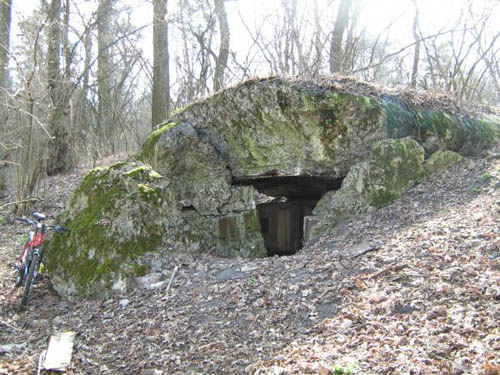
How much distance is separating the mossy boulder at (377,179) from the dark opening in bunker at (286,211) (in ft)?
4.12

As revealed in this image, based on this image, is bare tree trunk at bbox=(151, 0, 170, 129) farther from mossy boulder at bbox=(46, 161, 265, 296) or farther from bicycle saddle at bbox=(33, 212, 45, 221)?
bicycle saddle at bbox=(33, 212, 45, 221)

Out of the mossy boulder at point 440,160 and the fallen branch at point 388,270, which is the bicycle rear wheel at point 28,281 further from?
the mossy boulder at point 440,160

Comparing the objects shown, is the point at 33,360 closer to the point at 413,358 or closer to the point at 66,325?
the point at 66,325

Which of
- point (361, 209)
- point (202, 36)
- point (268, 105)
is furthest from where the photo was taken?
point (202, 36)

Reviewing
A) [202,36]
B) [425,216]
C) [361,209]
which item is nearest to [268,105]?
[361,209]

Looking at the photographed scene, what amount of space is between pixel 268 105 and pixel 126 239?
280cm

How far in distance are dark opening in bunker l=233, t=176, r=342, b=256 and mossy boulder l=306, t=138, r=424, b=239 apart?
1.26 m

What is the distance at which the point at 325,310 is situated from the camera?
3648 millimetres

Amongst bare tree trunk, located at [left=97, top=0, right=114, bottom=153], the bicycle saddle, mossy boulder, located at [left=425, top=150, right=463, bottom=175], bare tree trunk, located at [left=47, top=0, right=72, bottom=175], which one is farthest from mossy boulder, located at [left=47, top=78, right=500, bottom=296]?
bare tree trunk, located at [left=97, top=0, right=114, bottom=153]

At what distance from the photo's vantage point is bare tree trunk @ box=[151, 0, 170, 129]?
10.1 meters

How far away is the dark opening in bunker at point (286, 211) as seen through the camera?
7520mm

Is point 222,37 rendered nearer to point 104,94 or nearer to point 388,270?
point 104,94

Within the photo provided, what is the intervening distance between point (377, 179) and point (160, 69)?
6.18 meters

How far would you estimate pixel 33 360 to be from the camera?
3582 mm
